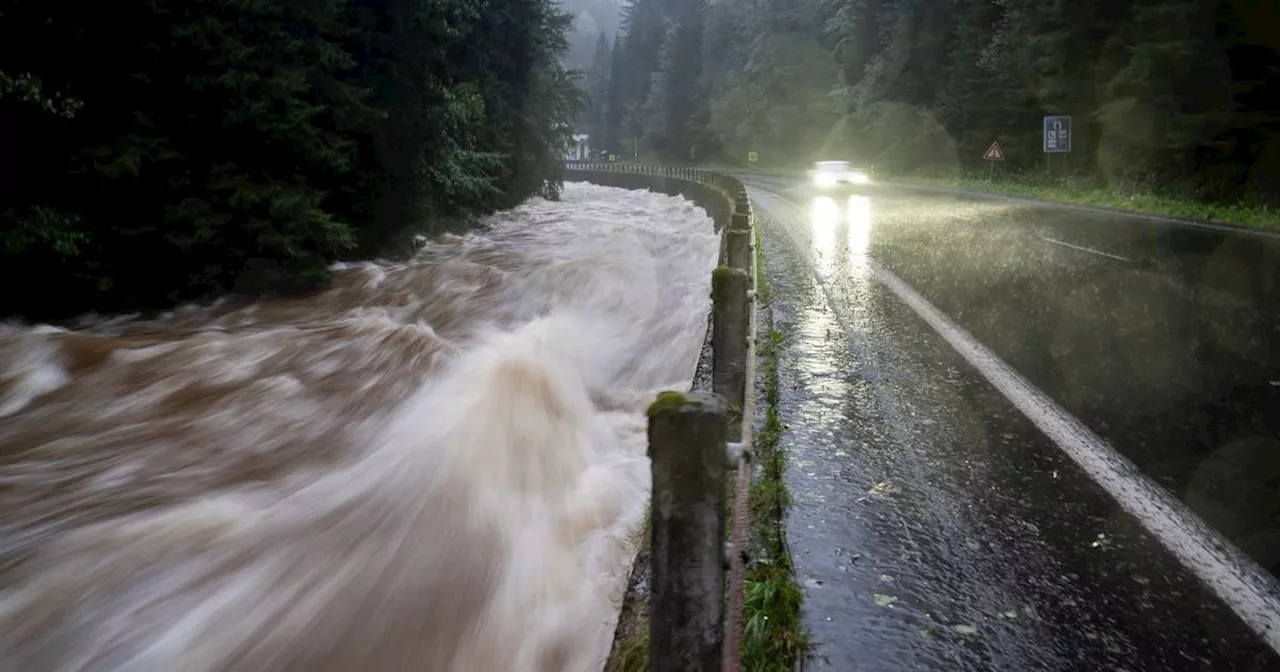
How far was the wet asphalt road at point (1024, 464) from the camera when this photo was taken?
3.50 m

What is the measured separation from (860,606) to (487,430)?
4458 millimetres

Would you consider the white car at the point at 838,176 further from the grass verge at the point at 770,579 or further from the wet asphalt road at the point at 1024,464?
the grass verge at the point at 770,579

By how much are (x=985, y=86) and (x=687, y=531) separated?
1754 inches

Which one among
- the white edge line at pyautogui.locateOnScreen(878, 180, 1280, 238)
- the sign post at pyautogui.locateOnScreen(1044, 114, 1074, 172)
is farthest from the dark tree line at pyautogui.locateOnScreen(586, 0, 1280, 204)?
the white edge line at pyautogui.locateOnScreen(878, 180, 1280, 238)

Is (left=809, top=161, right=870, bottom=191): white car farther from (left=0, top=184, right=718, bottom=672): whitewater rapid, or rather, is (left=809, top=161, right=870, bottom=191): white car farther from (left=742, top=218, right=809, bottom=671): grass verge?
(left=742, top=218, right=809, bottom=671): grass verge

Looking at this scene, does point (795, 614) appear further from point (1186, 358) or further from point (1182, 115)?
point (1182, 115)

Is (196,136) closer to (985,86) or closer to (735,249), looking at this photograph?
(735,249)

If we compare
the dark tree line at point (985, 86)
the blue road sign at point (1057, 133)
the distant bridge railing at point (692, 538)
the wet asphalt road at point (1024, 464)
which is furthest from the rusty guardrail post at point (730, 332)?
the blue road sign at point (1057, 133)

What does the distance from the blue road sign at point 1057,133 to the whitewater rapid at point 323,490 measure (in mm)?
25015

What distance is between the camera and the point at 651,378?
10.1 m

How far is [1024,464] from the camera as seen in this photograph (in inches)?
206

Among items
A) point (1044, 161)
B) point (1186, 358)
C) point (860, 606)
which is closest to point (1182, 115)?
point (1044, 161)

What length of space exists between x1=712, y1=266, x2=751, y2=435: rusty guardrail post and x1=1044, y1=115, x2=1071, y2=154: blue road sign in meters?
30.6

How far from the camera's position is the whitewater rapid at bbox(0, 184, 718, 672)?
4742 mm
